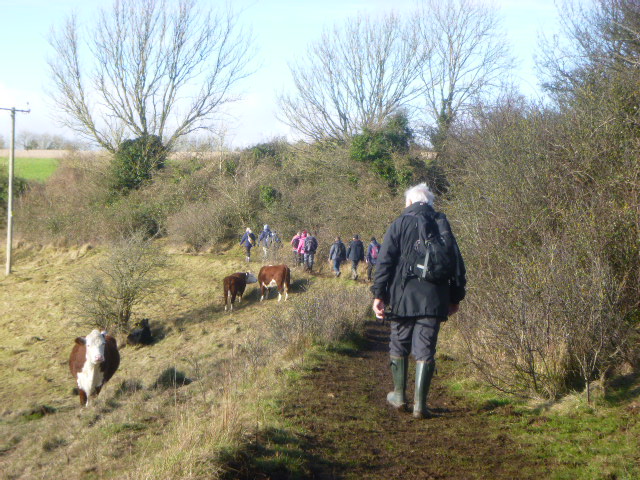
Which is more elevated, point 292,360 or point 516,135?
point 516,135

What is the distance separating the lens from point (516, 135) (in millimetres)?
12758

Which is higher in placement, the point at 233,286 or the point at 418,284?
the point at 418,284

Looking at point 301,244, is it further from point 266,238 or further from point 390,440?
point 390,440

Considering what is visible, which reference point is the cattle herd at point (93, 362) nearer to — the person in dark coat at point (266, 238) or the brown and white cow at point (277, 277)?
the brown and white cow at point (277, 277)

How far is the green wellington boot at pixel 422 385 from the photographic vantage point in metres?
5.31

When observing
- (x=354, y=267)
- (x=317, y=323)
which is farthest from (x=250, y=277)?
(x=317, y=323)

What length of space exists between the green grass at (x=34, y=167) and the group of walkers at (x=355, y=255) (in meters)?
28.7

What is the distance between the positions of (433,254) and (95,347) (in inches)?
335

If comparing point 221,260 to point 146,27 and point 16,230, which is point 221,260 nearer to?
point 16,230

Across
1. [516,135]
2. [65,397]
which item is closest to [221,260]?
[65,397]

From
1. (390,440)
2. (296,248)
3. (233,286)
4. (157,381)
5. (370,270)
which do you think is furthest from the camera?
(296,248)

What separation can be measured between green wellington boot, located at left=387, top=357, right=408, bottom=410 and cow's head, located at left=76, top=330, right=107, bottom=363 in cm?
738

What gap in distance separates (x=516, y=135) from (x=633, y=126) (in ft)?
9.57

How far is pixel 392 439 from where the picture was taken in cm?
495
